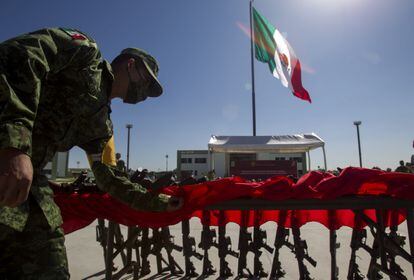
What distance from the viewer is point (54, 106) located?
148cm

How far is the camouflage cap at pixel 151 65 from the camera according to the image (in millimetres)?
1921

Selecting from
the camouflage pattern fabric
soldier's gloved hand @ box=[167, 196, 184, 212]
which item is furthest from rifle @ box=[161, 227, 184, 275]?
the camouflage pattern fabric

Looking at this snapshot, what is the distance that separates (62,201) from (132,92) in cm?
124

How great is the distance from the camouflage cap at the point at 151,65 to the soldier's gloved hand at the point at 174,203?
2.17 feet

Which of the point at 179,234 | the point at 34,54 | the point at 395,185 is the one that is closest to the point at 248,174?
the point at 179,234

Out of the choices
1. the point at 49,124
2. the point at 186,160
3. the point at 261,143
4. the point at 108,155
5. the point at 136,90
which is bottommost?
the point at 108,155

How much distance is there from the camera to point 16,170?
3.14 ft

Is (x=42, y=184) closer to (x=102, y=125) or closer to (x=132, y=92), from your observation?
(x=102, y=125)

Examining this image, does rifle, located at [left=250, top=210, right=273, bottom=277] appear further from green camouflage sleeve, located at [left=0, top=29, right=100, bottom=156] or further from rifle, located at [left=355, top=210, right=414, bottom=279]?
green camouflage sleeve, located at [left=0, top=29, right=100, bottom=156]

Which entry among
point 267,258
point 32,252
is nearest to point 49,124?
point 32,252

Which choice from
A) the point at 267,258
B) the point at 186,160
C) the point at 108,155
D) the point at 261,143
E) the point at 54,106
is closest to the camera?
the point at 54,106

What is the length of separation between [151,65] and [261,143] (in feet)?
51.1

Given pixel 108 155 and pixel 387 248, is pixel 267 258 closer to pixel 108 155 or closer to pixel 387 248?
pixel 387 248

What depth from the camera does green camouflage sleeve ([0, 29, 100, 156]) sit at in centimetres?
101
